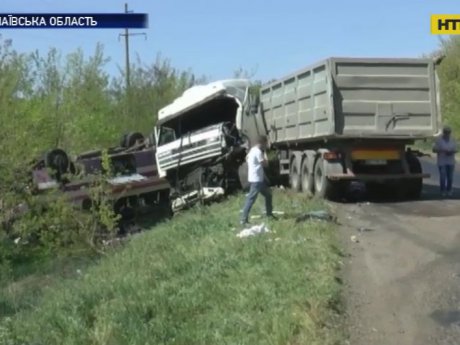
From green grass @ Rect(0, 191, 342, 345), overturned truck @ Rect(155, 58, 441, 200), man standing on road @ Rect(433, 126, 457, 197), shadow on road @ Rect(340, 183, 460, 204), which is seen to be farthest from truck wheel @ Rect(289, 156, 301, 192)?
Result: green grass @ Rect(0, 191, 342, 345)

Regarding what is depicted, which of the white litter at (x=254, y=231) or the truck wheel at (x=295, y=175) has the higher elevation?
the truck wheel at (x=295, y=175)

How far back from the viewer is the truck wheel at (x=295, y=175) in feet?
65.0

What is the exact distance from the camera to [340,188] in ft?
59.0

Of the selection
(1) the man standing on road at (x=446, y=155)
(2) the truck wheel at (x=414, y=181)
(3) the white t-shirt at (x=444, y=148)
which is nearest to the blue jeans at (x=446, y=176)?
(1) the man standing on road at (x=446, y=155)

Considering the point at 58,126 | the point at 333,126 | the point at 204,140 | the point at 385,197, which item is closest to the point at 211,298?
the point at 333,126

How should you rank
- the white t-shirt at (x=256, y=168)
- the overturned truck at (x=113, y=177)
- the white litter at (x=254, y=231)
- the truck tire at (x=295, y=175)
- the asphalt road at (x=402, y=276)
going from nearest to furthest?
1. the asphalt road at (x=402, y=276)
2. the white litter at (x=254, y=231)
3. the white t-shirt at (x=256, y=168)
4. the truck tire at (x=295, y=175)
5. the overturned truck at (x=113, y=177)

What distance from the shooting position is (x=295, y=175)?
20.1 m

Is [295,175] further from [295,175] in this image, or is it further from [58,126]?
[58,126]

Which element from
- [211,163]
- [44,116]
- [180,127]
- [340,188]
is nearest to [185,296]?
[340,188]

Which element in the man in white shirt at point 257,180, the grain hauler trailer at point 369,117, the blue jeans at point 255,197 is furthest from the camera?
the grain hauler trailer at point 369,117

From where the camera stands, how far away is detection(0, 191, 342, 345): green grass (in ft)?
28.0

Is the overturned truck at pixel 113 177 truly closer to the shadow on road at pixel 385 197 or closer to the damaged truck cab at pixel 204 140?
the damaged truck cab at pixel 204 140

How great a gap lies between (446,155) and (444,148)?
18 cm

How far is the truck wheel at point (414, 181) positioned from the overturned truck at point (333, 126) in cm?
2
